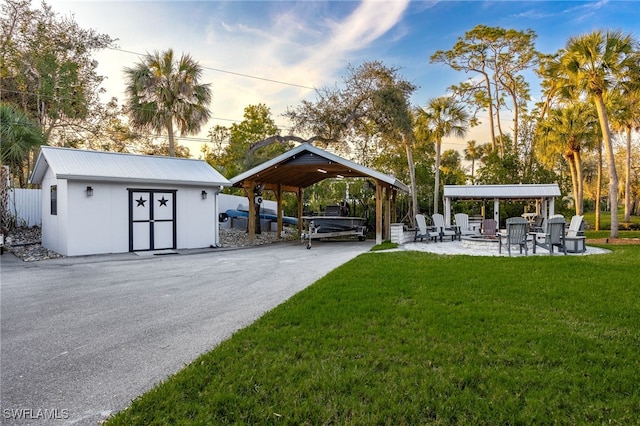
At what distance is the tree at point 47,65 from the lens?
1816 centimetres

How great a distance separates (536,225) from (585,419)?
13.6m

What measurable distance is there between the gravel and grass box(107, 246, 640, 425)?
8.52m

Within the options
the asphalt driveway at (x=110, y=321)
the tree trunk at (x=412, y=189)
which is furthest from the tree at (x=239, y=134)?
the asphalt driveway at (x=110, y=321)

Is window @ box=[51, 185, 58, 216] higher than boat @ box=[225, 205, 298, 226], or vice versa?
window @ box=[51, 185, 58, 216]

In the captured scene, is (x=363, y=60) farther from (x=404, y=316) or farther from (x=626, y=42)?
(x=404, y=316)

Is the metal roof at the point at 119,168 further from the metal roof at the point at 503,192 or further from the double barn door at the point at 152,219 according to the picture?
the metal roof at the point at 503,192

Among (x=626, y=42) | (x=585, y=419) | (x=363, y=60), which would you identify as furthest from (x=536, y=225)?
(x=585, y=419)

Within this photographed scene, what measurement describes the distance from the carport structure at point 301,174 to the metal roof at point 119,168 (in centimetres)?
120

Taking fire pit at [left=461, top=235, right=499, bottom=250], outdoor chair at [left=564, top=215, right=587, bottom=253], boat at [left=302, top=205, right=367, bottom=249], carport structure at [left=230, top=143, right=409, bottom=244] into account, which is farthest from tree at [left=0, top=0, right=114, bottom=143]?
outdoor chair at [left=564, top=215, right=587, bottom=253]

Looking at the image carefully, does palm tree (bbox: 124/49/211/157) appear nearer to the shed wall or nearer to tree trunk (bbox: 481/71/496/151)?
the shed wall

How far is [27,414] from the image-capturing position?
2.39 meters

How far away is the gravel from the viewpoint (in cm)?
1011

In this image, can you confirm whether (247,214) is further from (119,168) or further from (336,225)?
(119,168)

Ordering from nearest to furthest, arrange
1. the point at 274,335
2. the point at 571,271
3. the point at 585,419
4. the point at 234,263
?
the point at 585,419
the point at 274,335
the point at 571,271
the point at 234,263
